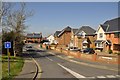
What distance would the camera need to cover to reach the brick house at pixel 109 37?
169 ft

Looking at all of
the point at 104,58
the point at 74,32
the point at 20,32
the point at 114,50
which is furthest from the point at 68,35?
the point at 104,58

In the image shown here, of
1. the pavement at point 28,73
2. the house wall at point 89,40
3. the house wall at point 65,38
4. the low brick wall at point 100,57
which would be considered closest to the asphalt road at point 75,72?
the pavement at point 28,73

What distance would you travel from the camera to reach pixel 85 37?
238 feet

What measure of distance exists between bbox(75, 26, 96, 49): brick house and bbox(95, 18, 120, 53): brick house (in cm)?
864

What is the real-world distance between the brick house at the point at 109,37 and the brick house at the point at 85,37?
28.4 feet

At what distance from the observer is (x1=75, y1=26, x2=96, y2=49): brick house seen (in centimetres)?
7050

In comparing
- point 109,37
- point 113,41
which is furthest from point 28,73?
point 109,37

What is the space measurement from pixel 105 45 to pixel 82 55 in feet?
54.6

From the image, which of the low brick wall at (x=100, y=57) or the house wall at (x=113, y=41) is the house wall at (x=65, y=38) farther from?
the low brick wall at (x=100, y=57)

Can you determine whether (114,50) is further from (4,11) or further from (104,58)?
(4,11)

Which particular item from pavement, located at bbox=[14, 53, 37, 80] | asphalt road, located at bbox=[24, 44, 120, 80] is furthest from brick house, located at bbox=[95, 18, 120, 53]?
pavement, located at bbox=[14, 53, 37, 80]

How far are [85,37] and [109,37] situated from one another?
1795 cm

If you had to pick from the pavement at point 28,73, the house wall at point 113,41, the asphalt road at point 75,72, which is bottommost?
the asphalt road at point 75,72

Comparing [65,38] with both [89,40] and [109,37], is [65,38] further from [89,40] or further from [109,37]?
[109,37]
